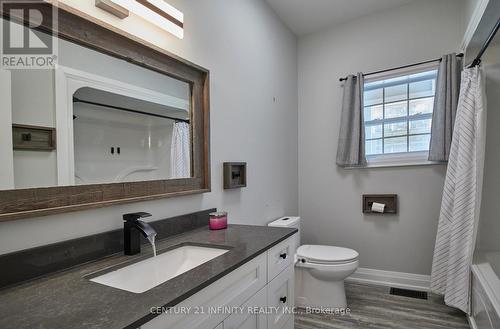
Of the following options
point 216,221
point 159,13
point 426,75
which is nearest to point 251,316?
point 216,221

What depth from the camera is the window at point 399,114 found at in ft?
8.46

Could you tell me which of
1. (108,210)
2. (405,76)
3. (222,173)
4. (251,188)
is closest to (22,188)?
(108,210)

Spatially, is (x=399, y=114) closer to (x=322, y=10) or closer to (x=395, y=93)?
(x=395, y=93)

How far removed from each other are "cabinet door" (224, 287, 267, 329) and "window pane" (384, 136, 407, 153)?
212 cm

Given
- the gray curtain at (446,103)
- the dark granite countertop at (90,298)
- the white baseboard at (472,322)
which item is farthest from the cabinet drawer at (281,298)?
the gray curtain at (446,103)

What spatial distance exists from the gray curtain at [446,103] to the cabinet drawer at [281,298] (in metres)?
1.78

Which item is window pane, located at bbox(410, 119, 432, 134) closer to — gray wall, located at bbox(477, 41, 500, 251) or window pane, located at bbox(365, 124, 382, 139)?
window pane, located at bbox(365, 124, 382, 139)

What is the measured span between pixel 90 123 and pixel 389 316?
2413 millimetres

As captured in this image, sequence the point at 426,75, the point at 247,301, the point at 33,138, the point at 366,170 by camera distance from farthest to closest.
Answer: the point at 366,170, the point at 426,75, the point at 247,301, the point at 33,138

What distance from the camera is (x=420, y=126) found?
8.53ft

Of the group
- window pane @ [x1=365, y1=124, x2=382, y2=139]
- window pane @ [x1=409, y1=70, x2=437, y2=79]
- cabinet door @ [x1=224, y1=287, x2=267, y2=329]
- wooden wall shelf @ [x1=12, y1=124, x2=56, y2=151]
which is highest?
window pane @ [x1=409, y1=70, x2=437, y2=79]

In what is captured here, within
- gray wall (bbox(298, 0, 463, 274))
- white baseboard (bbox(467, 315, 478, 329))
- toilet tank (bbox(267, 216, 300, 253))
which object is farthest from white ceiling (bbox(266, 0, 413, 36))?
white baseboard (bbox(467, 315, 478, 329))

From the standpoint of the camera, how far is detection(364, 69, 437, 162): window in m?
2.58

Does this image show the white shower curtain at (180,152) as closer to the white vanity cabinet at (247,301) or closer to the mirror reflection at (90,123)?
the mirror reflection at (90,123)
